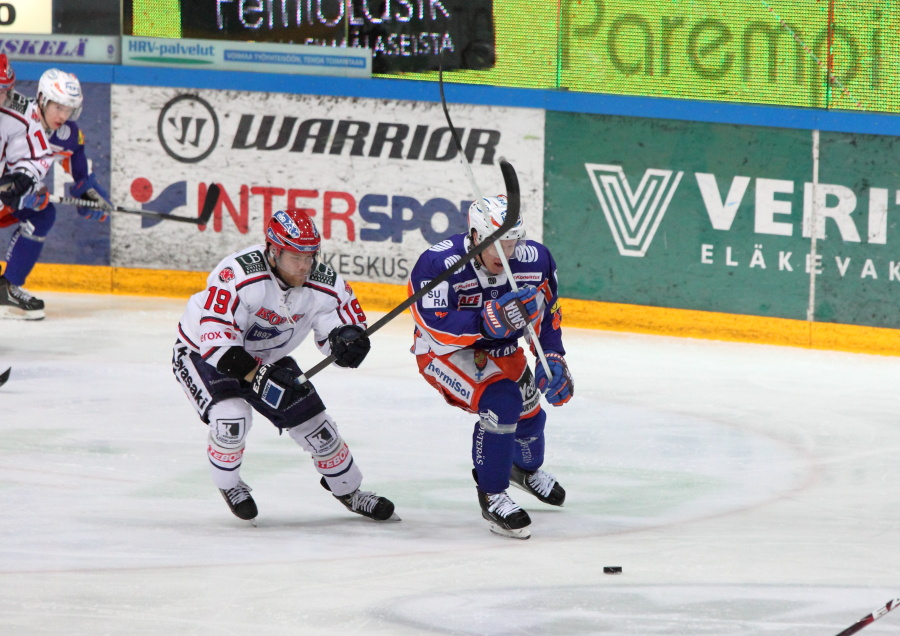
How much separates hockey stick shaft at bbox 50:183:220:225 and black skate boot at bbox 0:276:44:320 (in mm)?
556

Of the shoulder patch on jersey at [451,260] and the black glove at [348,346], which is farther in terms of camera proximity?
the shoulder patch on jersey at [451,260]

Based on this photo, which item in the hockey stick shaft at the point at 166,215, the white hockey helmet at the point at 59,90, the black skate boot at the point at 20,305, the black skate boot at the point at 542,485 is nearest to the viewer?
the black skate boot at the point at 542,485

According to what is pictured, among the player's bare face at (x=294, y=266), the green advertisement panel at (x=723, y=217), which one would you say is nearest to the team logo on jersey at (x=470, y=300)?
the player's bare face at (x=294, y=266)

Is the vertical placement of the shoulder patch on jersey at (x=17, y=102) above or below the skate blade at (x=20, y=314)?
above

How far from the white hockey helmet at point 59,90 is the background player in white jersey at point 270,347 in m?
4.08

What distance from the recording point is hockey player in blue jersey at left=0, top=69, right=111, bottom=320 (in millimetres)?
8688

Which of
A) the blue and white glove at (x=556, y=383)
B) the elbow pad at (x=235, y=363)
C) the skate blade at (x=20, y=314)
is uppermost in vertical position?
the elbow pad at (x=235, y=363)

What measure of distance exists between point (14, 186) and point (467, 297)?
13.5ft

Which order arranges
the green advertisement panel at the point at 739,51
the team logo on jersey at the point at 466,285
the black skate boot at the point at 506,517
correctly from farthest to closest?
the green advertisement panel at the point at 739,51
the team logo on jersey at the point at 466,285
the black skate boot at the point at 506,517

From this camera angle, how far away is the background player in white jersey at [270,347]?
4.67 metres

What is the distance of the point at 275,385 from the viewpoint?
4664 millimetres

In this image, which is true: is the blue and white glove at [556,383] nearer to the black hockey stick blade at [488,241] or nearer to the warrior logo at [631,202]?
the black hockey stick blade at [488,241]

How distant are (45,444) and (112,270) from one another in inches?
149

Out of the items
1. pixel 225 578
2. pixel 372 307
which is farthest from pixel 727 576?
pixel 372 307
